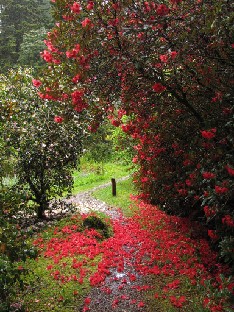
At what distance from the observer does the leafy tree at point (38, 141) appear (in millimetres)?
8891

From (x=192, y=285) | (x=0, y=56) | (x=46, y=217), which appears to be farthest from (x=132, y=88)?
(x=0, y=56)

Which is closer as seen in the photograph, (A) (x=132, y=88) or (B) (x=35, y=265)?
(A) (x=132, y=88)

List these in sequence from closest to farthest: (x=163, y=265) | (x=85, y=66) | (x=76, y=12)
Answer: (x=76, y=12), (x=85, y=66), (x=163, y=265)

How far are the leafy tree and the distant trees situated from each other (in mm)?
17845

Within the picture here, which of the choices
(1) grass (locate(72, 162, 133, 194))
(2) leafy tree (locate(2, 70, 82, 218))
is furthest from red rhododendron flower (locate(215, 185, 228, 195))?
(1) grass (locate(72, 162, 133, 194))

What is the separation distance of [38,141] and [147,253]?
425cm

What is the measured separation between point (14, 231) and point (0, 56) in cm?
2572

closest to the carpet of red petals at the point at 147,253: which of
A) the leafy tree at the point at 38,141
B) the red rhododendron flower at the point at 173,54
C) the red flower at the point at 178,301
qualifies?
the red flower at the point at 178,301

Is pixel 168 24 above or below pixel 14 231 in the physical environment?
above

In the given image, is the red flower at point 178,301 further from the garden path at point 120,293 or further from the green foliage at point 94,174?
the green foliage at point 94,174

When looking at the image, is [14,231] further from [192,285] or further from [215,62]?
[215,62]

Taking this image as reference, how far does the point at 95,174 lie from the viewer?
754 inches

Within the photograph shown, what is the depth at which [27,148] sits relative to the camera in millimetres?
8898

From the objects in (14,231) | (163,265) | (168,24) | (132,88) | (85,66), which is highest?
(168,24)
